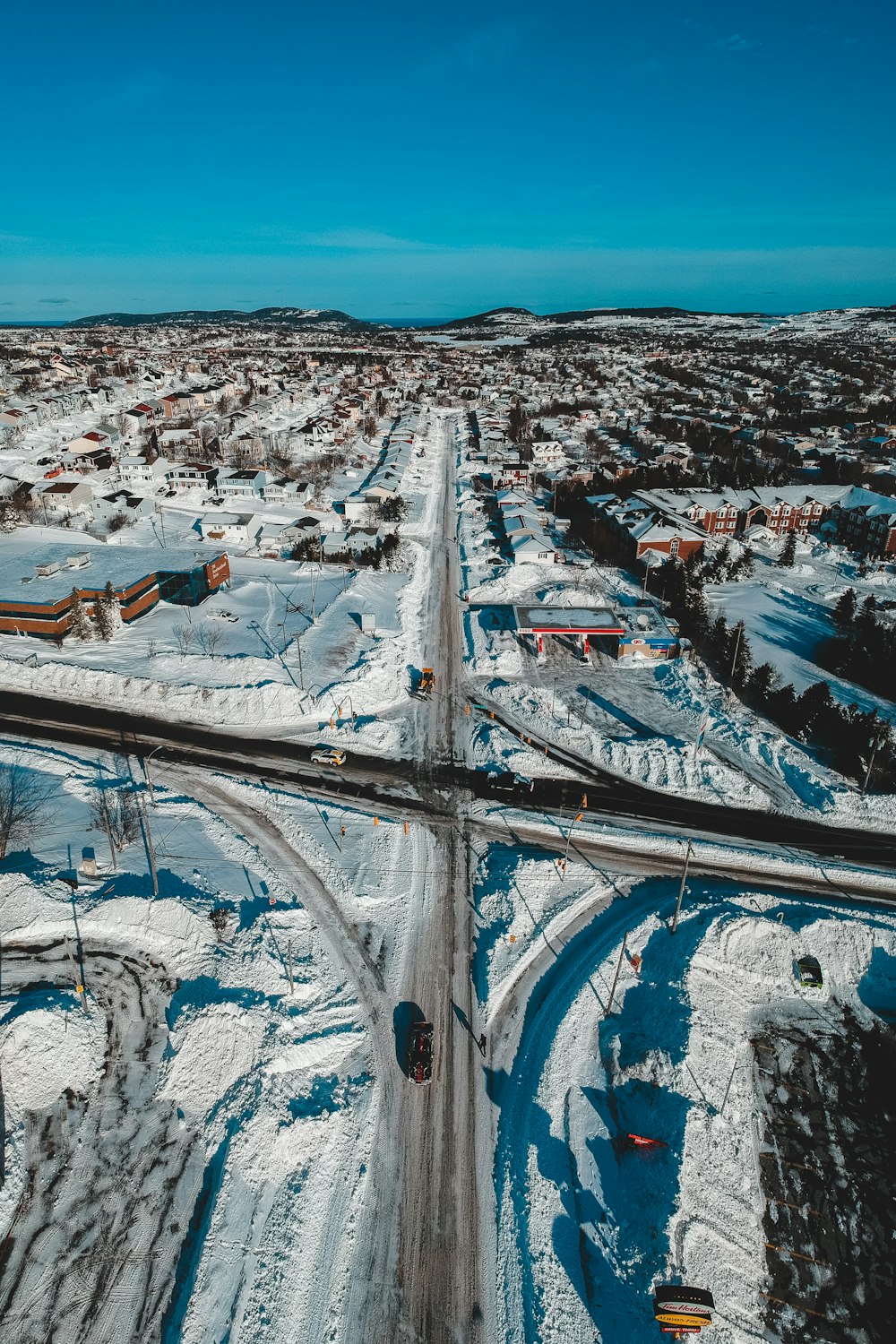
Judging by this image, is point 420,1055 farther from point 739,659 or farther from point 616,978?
point 739,659

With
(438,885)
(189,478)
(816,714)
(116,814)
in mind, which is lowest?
(438,885)

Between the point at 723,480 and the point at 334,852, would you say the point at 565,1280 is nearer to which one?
the point at 334,852

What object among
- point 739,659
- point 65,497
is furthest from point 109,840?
point 65,497

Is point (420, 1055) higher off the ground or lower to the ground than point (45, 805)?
lower

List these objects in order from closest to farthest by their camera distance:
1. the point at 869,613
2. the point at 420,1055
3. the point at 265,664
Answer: the point at 420,1055 < the point at 265,664 < the point at 869,613

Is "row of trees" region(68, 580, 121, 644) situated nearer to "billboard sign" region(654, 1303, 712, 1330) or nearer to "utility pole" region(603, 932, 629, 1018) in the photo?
"utility pole" region(603, 932, 629, 1018)

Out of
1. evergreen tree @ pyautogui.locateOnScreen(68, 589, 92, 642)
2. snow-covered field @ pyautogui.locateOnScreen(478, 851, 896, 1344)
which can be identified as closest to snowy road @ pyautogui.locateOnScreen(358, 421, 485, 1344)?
snow-covered field @ pyautogui.locateOnScreen(478, 851, 896, 1344)

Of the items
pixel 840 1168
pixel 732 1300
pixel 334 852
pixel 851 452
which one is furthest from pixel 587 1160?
pixel 851 452
